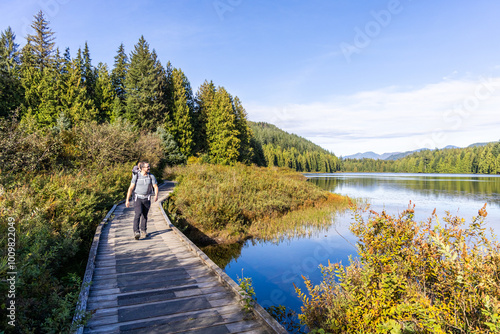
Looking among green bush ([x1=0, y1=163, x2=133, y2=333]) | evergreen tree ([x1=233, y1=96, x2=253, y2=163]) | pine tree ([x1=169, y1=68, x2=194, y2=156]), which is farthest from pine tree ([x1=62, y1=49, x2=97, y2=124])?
green bush ([x1=0, y1=163, x2=133, y2=333])

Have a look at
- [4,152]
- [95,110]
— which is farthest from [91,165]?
[95,110]

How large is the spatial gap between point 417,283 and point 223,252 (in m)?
7.24

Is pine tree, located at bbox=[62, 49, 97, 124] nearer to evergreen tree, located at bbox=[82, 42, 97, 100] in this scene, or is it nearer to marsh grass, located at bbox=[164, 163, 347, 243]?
evergreen tree, located at bbox=[82, 42, 97, 100]

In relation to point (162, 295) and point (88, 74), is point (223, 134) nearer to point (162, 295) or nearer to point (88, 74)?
point (88, 74)

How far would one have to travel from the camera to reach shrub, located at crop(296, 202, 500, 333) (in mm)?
2982

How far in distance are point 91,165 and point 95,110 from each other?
81.9 feet

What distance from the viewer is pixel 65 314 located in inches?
117

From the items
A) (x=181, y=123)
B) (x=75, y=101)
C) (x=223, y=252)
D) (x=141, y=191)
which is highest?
(x=75, y=101)

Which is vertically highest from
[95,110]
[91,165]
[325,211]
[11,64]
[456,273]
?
[11,64]

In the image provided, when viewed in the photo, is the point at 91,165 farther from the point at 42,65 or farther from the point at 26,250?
the point at 42,65

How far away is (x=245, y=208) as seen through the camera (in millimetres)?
13859

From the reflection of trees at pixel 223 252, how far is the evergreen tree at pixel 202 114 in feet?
106

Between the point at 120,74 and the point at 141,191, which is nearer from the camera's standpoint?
the point at 141,191

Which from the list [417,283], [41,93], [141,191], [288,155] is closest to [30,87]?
[41,93]
